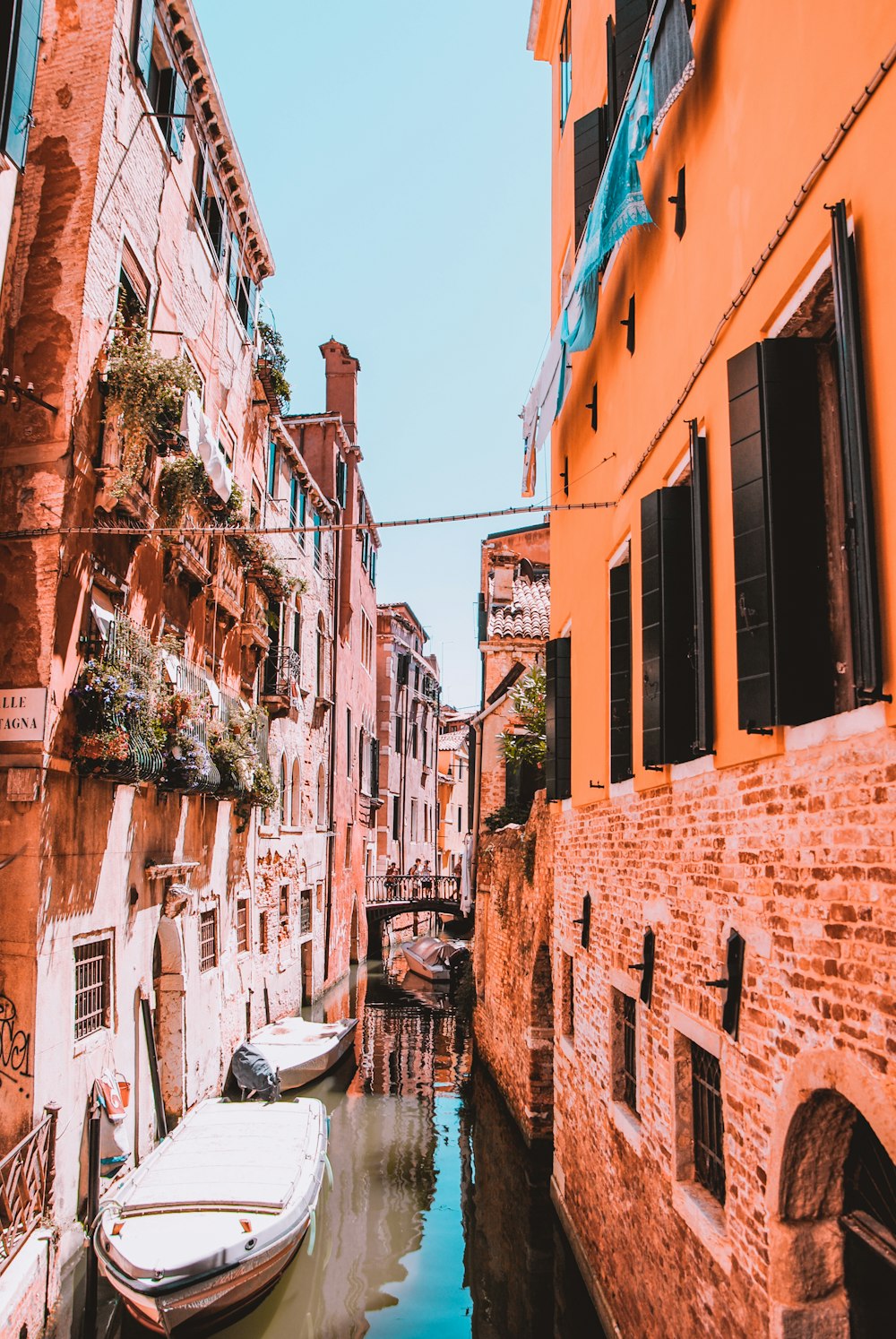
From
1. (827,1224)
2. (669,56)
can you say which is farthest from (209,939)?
(669,56)

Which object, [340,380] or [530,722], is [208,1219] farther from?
[340,380]

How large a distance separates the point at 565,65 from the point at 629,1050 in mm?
11035

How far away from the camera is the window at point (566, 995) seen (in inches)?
396

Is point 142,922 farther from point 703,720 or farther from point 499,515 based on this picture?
point 703,720

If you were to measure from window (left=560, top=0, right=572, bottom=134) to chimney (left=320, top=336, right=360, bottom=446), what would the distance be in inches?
763

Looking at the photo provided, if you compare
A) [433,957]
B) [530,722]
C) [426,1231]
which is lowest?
[426,1231]

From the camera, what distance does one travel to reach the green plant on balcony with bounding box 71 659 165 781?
344 inches

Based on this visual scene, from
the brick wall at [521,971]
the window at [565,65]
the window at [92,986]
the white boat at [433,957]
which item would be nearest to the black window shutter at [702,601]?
the window at [92,986]

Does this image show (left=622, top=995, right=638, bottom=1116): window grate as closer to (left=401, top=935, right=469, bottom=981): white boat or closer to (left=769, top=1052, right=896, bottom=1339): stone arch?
(left=769, top=1052, right=896, bottom=1339): stone arch

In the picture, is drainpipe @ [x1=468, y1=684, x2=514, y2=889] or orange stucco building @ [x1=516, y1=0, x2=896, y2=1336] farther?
drainpipe @ [x1=468, y1=684, x2=514, y2=889]

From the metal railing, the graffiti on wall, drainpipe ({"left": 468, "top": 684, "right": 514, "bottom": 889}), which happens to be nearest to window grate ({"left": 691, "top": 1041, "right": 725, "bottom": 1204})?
the metal railing

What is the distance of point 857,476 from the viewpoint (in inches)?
133

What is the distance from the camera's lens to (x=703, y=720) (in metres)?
5.17

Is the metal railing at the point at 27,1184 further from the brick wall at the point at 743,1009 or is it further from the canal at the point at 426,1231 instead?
the brick wall at the point at 743,1009
